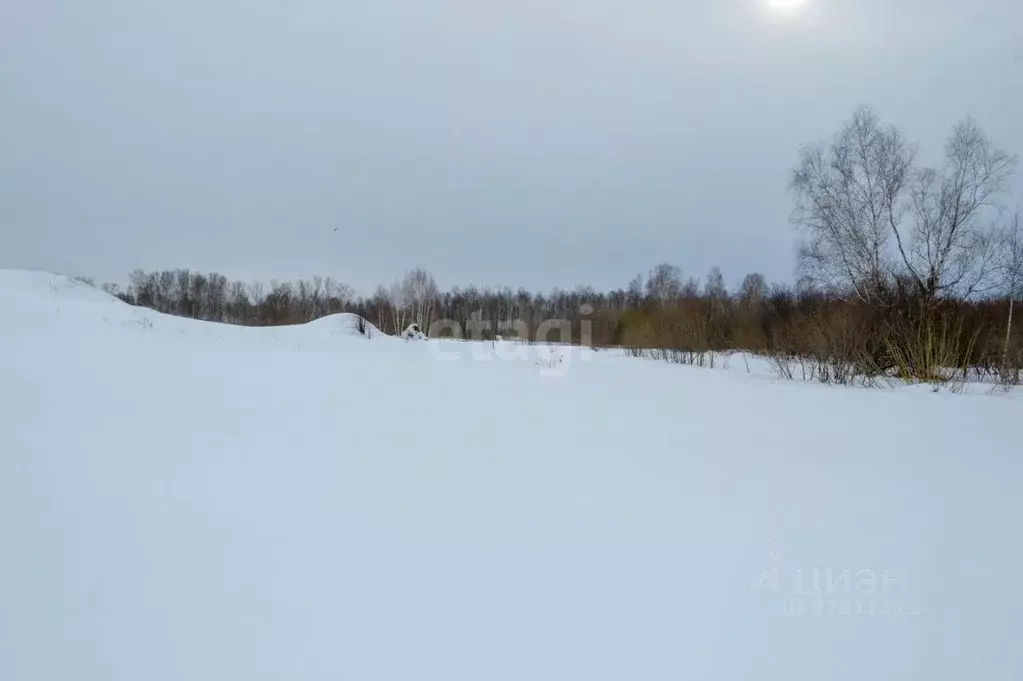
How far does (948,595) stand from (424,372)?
6.64 metres

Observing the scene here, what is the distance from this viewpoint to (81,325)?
9.47m

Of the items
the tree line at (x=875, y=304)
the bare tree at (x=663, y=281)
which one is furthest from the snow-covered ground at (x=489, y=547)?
the bare tree at (x=663, y=281)

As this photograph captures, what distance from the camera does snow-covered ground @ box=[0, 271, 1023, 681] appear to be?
55.0 inches

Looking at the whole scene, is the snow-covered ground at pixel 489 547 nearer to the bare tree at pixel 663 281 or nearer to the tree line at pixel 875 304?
the tree line at pixel 875 304

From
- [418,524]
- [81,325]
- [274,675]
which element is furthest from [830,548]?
[81,325]

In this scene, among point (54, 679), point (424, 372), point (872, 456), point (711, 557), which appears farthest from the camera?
point (424, 372)

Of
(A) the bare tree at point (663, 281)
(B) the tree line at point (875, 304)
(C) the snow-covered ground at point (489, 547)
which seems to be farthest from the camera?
(A) the bare tree at point (663, 281)

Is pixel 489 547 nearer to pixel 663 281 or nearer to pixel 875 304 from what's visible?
pixel 875 304

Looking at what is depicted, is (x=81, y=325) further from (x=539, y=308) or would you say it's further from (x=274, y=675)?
(x=539, y=308)

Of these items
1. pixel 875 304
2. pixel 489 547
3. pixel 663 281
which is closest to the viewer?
pixel 489 547

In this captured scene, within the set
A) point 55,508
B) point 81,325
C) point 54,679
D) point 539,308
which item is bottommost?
A: point 54,679

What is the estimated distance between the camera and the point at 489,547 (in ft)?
6.49

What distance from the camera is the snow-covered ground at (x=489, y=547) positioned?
1.40 metres

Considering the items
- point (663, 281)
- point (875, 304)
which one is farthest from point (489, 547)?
point (663, 281)
